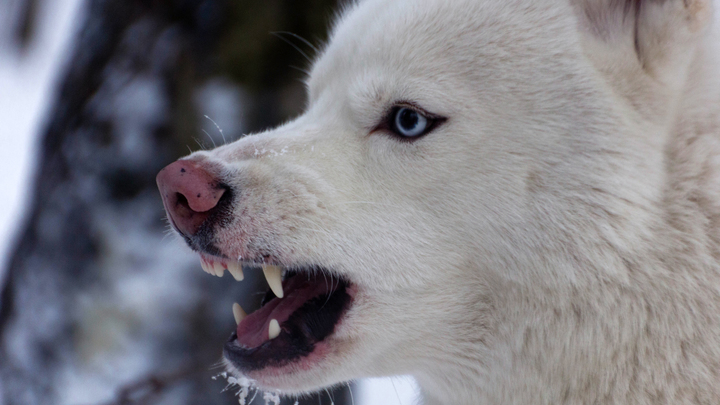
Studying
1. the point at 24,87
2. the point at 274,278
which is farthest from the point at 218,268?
the point at 24,87

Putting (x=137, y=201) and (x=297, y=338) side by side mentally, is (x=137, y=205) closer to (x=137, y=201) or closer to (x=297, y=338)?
(x=137, y=201)

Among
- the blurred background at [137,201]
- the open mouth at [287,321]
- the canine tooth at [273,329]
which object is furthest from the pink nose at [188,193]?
the blurred background at [137,201]

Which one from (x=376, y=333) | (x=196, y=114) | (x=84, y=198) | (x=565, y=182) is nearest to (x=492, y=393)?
(x=376, y=333)

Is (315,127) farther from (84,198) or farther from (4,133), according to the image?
(4,133)

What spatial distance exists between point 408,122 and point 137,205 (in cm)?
228

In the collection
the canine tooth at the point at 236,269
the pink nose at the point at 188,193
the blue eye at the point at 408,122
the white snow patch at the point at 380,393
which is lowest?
the white snow patch at the point at 380,393

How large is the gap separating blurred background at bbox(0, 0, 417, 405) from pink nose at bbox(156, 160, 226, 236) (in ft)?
5.89

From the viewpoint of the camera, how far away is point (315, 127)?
6.98ft

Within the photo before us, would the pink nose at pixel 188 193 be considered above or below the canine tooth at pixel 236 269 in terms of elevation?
above

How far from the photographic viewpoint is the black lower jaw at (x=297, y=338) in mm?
1975

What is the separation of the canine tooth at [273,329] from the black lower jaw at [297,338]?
0.5 inches

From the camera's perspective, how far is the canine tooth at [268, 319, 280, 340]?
1964 mm

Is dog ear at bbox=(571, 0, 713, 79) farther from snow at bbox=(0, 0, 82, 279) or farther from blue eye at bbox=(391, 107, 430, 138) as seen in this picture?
snow at bbox=(0, 0, 82, 279)

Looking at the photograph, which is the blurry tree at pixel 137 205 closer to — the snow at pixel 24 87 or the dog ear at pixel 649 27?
the snow at pixel 24 87
